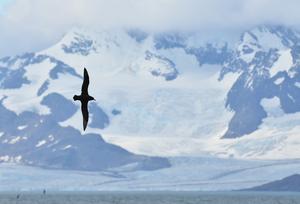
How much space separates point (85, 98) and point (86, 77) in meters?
1.56

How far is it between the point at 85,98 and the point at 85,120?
158 centimetres

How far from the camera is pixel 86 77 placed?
3248 inches

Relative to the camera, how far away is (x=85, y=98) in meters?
83.4

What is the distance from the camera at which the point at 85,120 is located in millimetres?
82562

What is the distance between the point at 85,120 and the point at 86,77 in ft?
8.70
